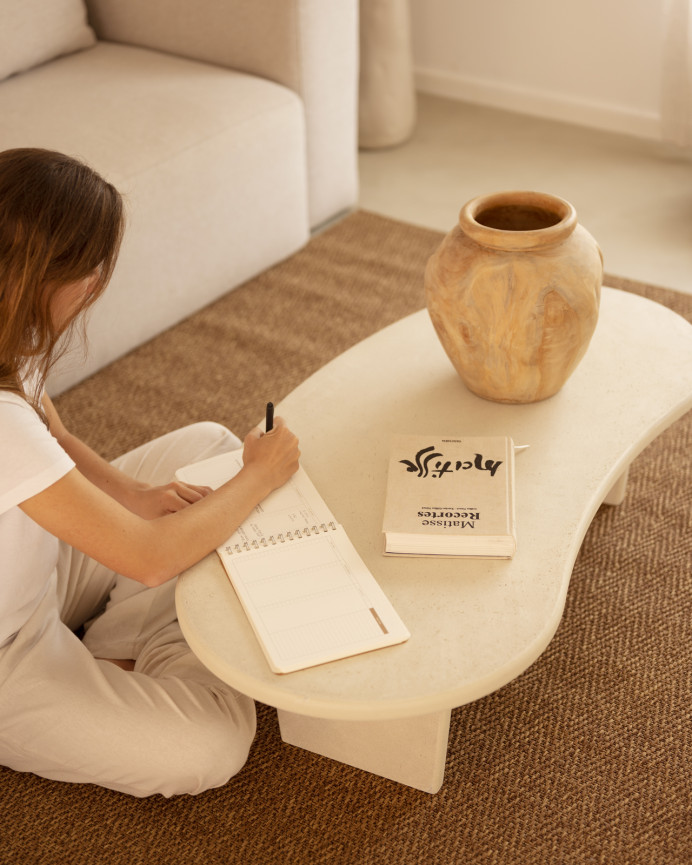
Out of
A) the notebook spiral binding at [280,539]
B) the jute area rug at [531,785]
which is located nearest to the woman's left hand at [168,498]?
the notebook spiral binding at [280,539]

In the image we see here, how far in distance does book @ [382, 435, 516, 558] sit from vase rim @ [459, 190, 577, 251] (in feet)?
0.84

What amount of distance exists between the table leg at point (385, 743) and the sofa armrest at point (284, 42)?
1.59 meters

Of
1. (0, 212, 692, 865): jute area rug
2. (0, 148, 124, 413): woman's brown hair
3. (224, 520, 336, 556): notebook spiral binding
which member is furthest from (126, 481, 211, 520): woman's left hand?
(0, 212, 692, 865): jute area rug

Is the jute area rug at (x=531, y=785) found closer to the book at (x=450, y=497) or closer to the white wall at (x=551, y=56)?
the book at (x=450, y=497)

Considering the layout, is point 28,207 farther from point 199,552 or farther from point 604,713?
point 604,713

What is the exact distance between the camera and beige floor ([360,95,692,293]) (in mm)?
2482

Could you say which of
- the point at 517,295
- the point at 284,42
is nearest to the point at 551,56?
the point at 284,42

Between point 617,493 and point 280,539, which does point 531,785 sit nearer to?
point 280,539

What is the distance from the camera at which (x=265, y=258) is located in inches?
94.4

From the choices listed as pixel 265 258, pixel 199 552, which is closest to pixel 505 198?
pixel 199 552

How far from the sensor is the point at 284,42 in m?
2.25

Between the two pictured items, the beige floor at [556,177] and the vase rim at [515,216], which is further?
the beige floor at [556,177]

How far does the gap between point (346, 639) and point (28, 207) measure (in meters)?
0.54

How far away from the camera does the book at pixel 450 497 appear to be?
1098 mm
